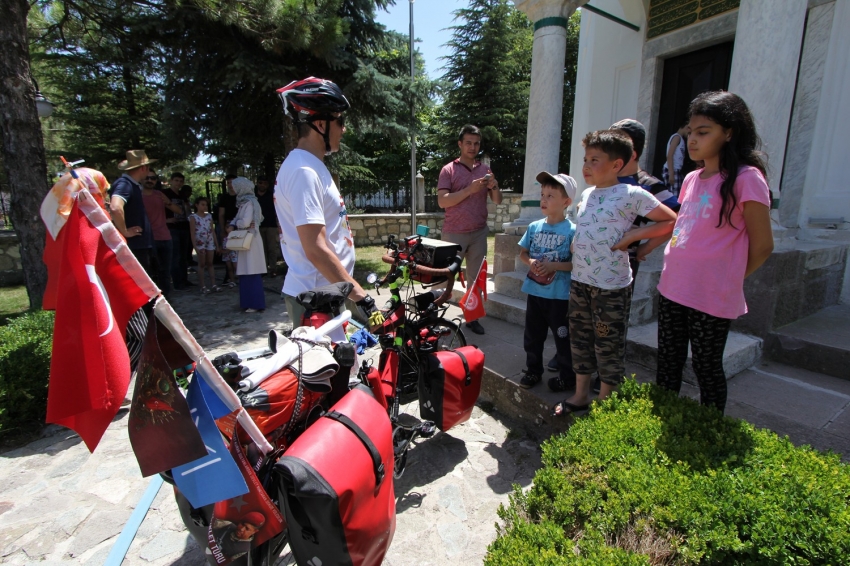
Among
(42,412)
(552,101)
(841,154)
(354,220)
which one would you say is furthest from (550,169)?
(354,220)

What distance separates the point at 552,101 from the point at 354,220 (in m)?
8.31

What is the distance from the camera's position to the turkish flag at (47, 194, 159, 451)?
1.11 m

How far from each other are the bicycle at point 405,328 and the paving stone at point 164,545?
1160 millimetres

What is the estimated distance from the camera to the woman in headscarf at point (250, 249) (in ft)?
20.0

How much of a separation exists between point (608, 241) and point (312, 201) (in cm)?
171

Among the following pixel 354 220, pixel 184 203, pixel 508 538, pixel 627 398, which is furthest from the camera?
pixel 354 220

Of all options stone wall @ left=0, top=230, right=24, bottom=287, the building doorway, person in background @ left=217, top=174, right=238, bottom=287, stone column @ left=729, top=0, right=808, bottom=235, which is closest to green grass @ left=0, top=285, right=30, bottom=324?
stone wall @ left=0, top=230, right=24, bottom=287

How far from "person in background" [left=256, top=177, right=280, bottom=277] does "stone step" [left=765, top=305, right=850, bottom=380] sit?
26.2 ft

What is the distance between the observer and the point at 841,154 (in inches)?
169

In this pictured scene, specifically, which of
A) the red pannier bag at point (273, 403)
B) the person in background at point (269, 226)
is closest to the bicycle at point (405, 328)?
the red pannier bag at point (273, 403)

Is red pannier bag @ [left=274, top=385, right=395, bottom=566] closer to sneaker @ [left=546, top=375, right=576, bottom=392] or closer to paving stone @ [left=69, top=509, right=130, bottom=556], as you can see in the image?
paving stone @ [left=69, top=509, right=130, bottom=556]

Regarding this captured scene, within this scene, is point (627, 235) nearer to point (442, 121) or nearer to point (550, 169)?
point (550, 169)

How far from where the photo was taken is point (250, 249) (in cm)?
609

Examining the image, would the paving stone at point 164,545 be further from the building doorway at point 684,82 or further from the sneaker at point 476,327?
the building doorway at point 684,82
